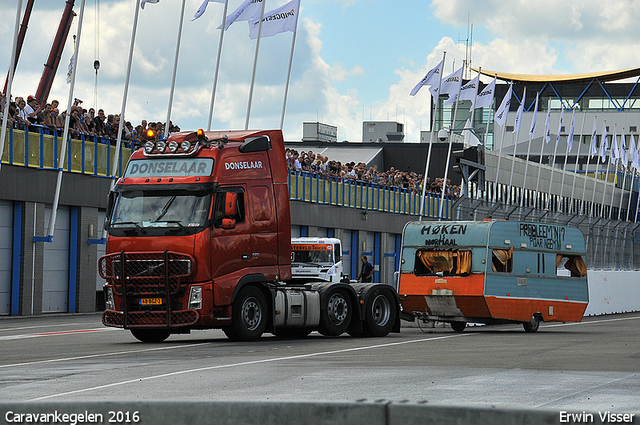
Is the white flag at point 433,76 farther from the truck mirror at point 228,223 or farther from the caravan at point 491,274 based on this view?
the truck mirror at point 228,223

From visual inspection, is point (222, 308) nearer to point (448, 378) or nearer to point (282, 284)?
point (282, 284)

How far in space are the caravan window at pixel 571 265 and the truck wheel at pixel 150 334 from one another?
10.3 m

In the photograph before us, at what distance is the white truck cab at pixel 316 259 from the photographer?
84.0ft

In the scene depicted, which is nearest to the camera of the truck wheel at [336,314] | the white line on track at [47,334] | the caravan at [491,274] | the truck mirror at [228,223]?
the truck mirror at [228,223]

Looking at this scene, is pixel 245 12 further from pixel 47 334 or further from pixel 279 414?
pixel 279 414

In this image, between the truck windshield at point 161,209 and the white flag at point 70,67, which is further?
the white flag at point 70,67

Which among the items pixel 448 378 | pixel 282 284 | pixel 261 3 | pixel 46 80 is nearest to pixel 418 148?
pixel 46 80

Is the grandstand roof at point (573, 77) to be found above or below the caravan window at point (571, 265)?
above

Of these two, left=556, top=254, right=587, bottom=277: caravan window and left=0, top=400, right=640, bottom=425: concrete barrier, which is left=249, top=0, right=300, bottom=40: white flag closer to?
left=556, top=254, right=587, bottom=277: caravan window

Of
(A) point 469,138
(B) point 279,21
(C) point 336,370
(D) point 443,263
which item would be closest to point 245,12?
(B) point 279,21

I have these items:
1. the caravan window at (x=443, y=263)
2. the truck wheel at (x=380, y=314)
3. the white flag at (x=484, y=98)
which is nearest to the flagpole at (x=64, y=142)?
the caravan window at (x=443, y=263)

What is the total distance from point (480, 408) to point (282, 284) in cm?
1408

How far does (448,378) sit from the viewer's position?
12062 mm

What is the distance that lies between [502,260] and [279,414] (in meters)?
18.3
